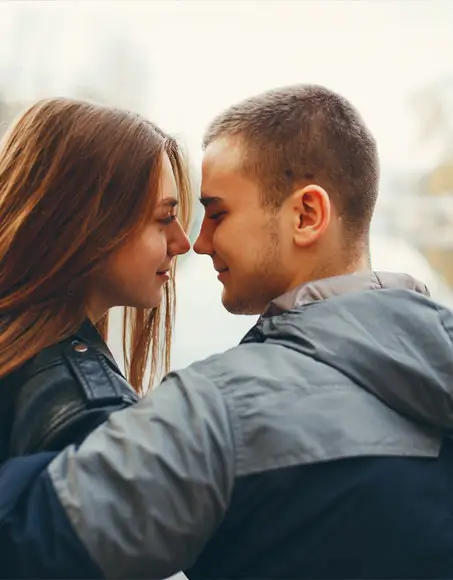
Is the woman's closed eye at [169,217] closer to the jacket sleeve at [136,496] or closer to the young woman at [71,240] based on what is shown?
the young woman at [71,240]

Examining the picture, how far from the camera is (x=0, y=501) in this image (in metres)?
0.67

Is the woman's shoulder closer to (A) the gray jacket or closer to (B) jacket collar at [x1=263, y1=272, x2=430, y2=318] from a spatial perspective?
(A) the gray jacket

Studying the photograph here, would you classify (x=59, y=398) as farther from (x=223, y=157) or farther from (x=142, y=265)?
(x=223, y=157)

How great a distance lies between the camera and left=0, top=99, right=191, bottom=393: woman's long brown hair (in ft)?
2.86

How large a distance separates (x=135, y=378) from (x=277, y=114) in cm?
48

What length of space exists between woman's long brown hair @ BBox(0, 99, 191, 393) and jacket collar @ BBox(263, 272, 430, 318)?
0.21m

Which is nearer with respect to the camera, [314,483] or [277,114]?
[314,483]

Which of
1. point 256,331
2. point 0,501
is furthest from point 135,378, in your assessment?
point 0,501

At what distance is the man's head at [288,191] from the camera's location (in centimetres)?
93

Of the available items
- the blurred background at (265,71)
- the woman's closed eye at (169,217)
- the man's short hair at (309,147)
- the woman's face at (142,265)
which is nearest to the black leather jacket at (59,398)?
the woman's face at (142,265)

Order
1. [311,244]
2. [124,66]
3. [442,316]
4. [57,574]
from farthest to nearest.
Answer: [124,66], [311,244], [442,316], [57,574]

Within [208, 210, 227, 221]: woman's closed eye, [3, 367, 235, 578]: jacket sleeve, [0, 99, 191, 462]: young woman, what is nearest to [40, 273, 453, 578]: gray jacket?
[3, 367, 235, 578]: jacket sleeve

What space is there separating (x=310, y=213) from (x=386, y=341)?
0.80 ft

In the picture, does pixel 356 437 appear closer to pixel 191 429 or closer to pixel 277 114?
pixel 191 429
